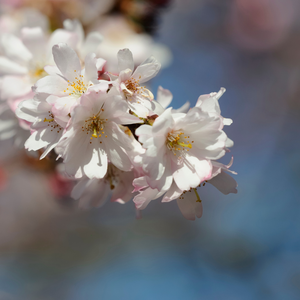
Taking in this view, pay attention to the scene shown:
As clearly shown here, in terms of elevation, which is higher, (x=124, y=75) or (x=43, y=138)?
(x=124, y=75)

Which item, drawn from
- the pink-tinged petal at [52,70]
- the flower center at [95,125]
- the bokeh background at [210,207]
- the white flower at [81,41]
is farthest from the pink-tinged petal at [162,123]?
the bokeh background at [210,207]

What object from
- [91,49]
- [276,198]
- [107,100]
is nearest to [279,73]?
[276,198]

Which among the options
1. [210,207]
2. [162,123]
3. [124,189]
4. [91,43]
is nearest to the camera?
[162,123]

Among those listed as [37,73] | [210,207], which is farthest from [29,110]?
[210,207]

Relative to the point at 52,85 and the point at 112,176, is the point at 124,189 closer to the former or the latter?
the point at 112,176

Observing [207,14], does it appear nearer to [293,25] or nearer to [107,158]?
[293,25]
